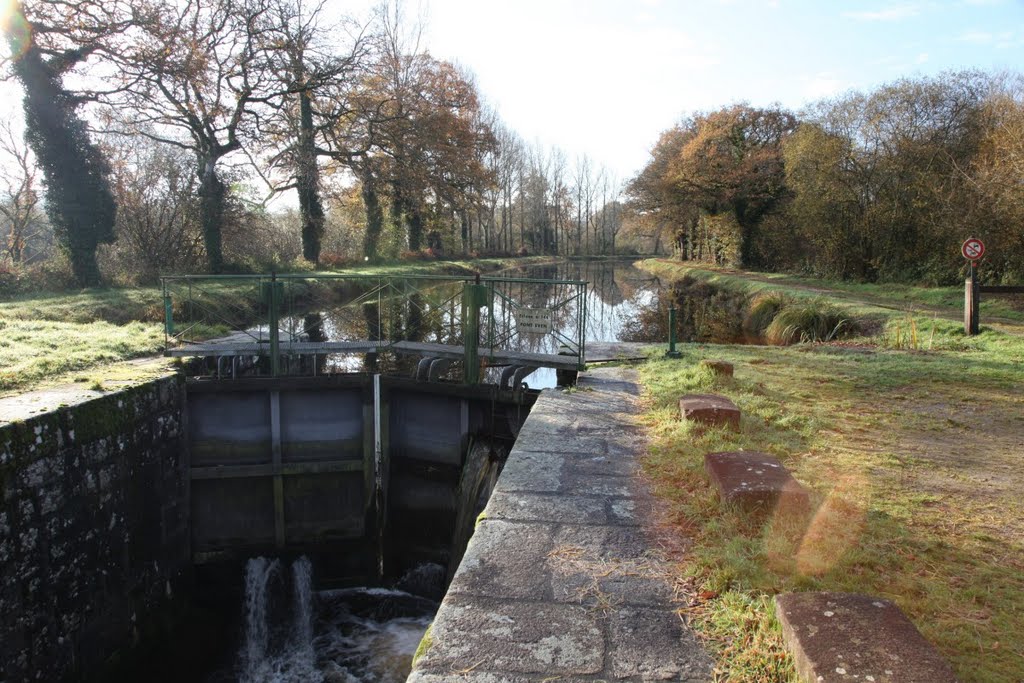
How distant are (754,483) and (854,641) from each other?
4.31 feet

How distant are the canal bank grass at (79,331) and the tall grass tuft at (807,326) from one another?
1003 cm

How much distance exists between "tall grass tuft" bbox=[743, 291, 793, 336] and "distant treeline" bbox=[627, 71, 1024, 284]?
499cm

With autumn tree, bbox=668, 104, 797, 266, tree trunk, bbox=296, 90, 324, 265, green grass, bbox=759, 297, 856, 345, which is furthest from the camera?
autumn tree, bbox=668, 104, 797, 266

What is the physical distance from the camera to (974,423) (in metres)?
5.50

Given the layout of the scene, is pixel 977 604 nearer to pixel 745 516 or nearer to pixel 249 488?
pixel 745 516

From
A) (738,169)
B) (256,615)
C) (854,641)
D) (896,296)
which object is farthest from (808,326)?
(738,169)

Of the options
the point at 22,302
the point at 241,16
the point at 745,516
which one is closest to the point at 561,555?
the point at 745,516

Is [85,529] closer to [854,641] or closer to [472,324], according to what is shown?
[472,324]

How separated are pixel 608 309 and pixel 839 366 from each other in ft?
50.3

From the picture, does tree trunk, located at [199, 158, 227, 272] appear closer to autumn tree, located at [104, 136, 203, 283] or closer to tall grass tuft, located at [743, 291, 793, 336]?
autumn tree, located at [104, 136, 203, 283]

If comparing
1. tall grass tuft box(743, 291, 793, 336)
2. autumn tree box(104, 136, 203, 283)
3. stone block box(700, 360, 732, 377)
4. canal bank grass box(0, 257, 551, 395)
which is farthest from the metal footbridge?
tall grass tuft box(743, 291, 793, 336)

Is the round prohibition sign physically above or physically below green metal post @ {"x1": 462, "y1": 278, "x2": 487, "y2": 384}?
above

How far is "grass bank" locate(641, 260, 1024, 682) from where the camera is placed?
2387 millimetres

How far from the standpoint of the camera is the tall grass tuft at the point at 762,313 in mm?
16500
